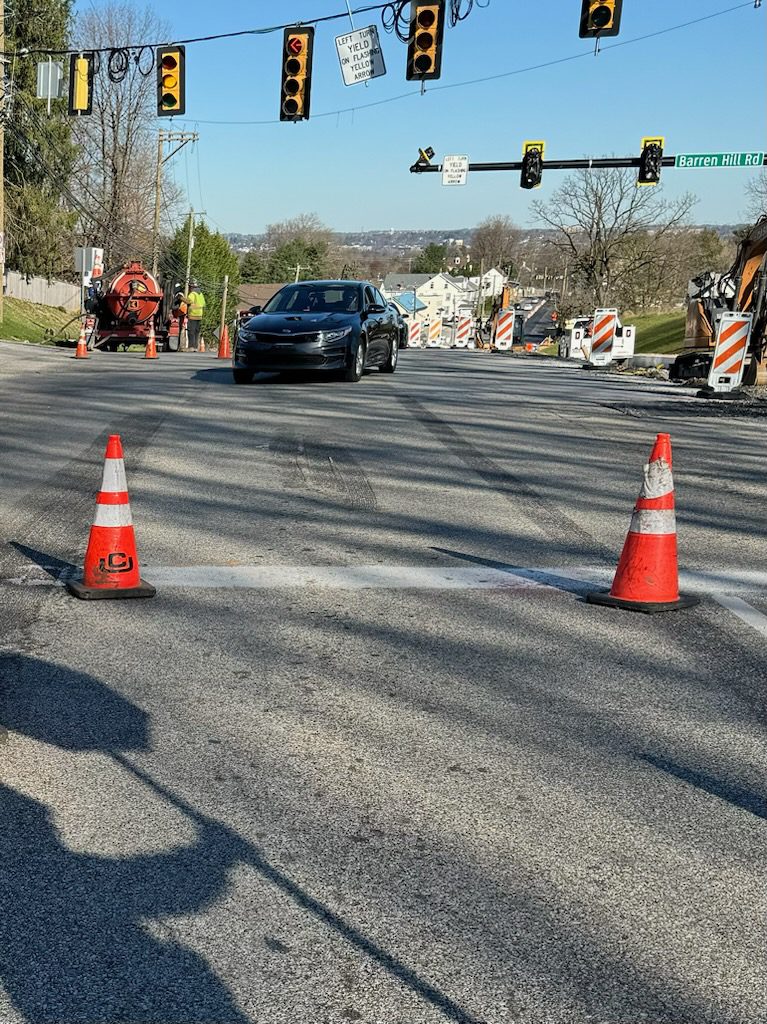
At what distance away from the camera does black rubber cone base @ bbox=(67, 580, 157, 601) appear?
565 centimetres

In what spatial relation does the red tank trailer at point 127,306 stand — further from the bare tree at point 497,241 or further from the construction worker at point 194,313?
the bare tree at point 497,241

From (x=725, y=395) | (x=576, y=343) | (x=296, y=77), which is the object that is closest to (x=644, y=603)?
(x=725, y=395)

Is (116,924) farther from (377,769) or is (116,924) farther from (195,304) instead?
(195,304)

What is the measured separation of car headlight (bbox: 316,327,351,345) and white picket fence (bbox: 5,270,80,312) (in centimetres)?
2762

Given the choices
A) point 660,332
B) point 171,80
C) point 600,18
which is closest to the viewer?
point 600,18

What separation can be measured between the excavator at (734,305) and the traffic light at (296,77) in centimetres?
910

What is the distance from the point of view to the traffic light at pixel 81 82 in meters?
25.3

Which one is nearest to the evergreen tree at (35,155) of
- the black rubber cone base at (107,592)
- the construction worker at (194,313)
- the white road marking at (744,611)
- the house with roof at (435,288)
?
the construction worker at (194,313)

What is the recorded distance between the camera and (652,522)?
5.84 meters

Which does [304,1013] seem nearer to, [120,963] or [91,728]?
[120,963]

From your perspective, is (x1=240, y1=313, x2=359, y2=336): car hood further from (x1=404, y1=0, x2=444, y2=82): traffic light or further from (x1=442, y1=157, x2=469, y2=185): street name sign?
(x1=442, y1=157, x2=469, y2=185): street name sign

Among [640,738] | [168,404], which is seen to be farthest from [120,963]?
[168,404]

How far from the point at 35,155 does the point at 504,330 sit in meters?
19.7

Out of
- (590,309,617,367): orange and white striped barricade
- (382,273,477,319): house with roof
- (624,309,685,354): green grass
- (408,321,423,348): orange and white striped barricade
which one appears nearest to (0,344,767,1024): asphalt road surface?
(590,309,617,367): orange and white striped barricade
